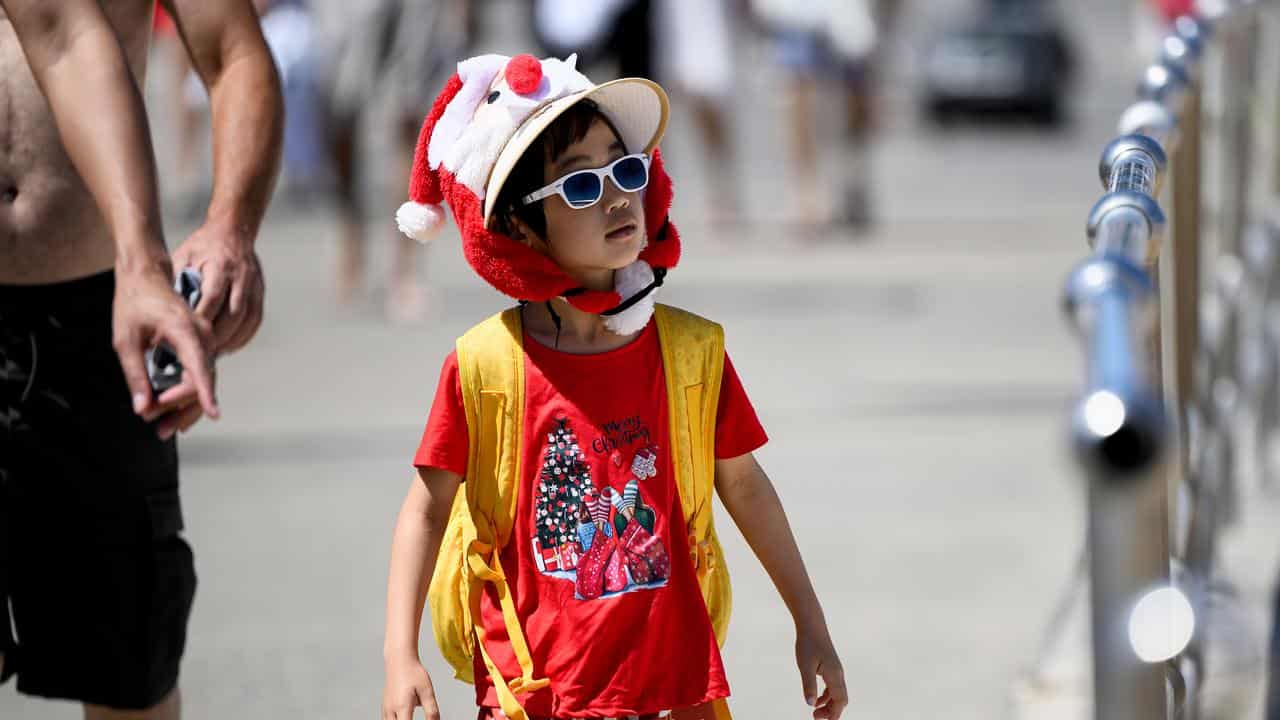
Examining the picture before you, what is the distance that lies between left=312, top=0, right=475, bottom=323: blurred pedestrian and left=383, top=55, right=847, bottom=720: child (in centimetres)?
657

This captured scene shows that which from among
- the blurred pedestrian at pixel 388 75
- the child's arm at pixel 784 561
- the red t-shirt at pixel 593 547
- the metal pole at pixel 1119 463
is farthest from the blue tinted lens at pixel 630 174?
the blurred pedestrian at pixel 388 75

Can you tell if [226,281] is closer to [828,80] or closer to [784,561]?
[784,561]

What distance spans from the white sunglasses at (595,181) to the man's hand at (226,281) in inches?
19.9

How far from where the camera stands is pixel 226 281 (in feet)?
9.47

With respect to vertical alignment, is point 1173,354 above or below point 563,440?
above

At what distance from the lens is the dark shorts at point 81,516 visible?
314 cm

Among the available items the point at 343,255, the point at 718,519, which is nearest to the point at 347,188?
the point at 343,255

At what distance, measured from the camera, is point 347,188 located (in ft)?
31.2

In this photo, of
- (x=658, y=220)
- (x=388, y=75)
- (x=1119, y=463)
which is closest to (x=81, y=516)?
(x=658, y=220)

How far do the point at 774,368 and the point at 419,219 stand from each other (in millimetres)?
5391

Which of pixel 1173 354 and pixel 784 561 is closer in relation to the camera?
pixel 784 561

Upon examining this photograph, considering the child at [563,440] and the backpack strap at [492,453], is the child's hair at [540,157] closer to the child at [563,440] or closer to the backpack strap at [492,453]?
the child at [563,440]

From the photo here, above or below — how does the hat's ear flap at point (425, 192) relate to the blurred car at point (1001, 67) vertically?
below

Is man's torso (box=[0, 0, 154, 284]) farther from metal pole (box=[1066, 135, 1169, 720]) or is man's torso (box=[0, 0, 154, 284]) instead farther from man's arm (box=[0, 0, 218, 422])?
metal pole (box=[1066, 135, 1169, 720])
